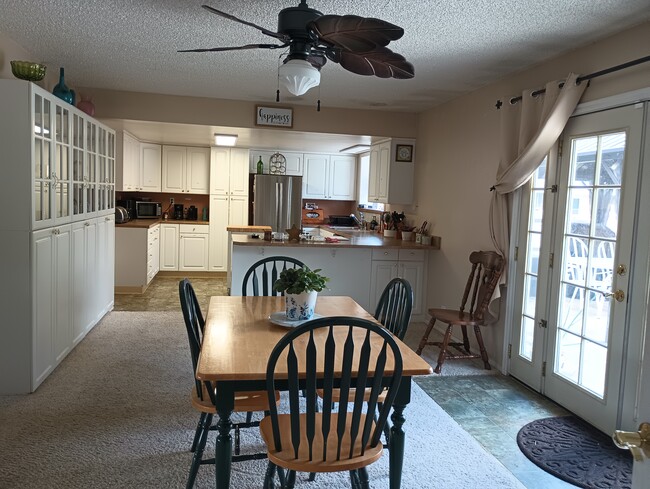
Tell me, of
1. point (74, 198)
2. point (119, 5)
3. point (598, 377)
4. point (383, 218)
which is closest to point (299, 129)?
point (383, 218)

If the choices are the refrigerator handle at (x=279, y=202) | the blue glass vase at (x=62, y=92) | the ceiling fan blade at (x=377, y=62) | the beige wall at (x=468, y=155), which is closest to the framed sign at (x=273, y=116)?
the beige wall at (x=468, y=155)

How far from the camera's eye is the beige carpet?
8.04 feet

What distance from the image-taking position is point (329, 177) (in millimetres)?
8828

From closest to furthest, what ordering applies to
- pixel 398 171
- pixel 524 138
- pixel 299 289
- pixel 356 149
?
1. pixel 299 289
2. pixel 524 138
3. pixel 398 171
4. pixel 356 149

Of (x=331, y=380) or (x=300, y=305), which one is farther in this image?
(x=300, y=305)

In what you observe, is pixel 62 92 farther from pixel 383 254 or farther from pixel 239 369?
pixel 383 254

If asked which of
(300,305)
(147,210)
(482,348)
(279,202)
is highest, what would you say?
(279,202)

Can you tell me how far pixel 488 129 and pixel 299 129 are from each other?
219 centimetres

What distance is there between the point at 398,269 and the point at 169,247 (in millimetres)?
4098

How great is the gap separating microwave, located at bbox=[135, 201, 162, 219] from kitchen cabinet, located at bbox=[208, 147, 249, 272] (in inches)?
34.5

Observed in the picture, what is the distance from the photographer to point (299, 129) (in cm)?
582

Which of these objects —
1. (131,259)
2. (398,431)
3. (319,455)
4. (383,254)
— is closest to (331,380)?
(319,455)

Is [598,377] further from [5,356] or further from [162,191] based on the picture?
[162,191]

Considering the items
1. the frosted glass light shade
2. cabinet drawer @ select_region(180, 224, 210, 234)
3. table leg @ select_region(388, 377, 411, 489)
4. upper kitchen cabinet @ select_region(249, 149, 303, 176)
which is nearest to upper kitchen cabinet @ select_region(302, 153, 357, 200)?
upper kitchen cabinet @ select_region(249, 149, 303, 176)
